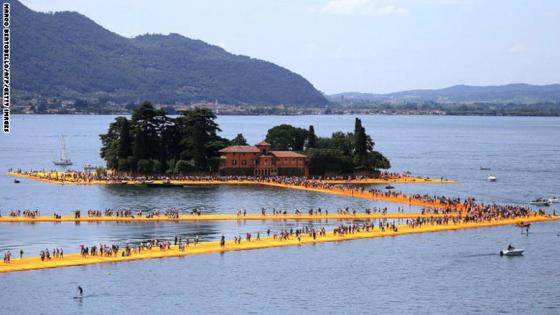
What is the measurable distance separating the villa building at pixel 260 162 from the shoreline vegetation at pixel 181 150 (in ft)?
5.03

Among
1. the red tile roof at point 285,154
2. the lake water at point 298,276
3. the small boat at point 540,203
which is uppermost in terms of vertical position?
the red tile roof at point 285,154

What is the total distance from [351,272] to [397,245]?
40.7 feet

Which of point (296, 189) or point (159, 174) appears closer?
point (296, 189)

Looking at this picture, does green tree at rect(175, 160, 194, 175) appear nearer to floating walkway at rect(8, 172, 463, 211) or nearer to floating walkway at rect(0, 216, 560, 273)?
floating walkway at rect(8, 172, 463, 211)

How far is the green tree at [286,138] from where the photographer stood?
157 metres

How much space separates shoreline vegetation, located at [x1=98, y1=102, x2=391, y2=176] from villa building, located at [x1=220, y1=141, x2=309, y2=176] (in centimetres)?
153

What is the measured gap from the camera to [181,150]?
150m

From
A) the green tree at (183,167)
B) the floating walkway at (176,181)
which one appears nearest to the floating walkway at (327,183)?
the floating walkway at (176,181)

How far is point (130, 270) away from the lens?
72625 millimetres

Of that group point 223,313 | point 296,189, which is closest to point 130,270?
point 223,313

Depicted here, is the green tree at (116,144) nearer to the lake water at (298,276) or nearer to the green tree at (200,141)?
the green tree at (200,141)

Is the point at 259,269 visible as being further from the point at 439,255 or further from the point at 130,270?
the point at 439,255

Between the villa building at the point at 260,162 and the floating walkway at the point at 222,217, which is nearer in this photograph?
the floating walkway at the point at 222,217

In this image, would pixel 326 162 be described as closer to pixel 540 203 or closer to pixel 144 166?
pixel 144 166
